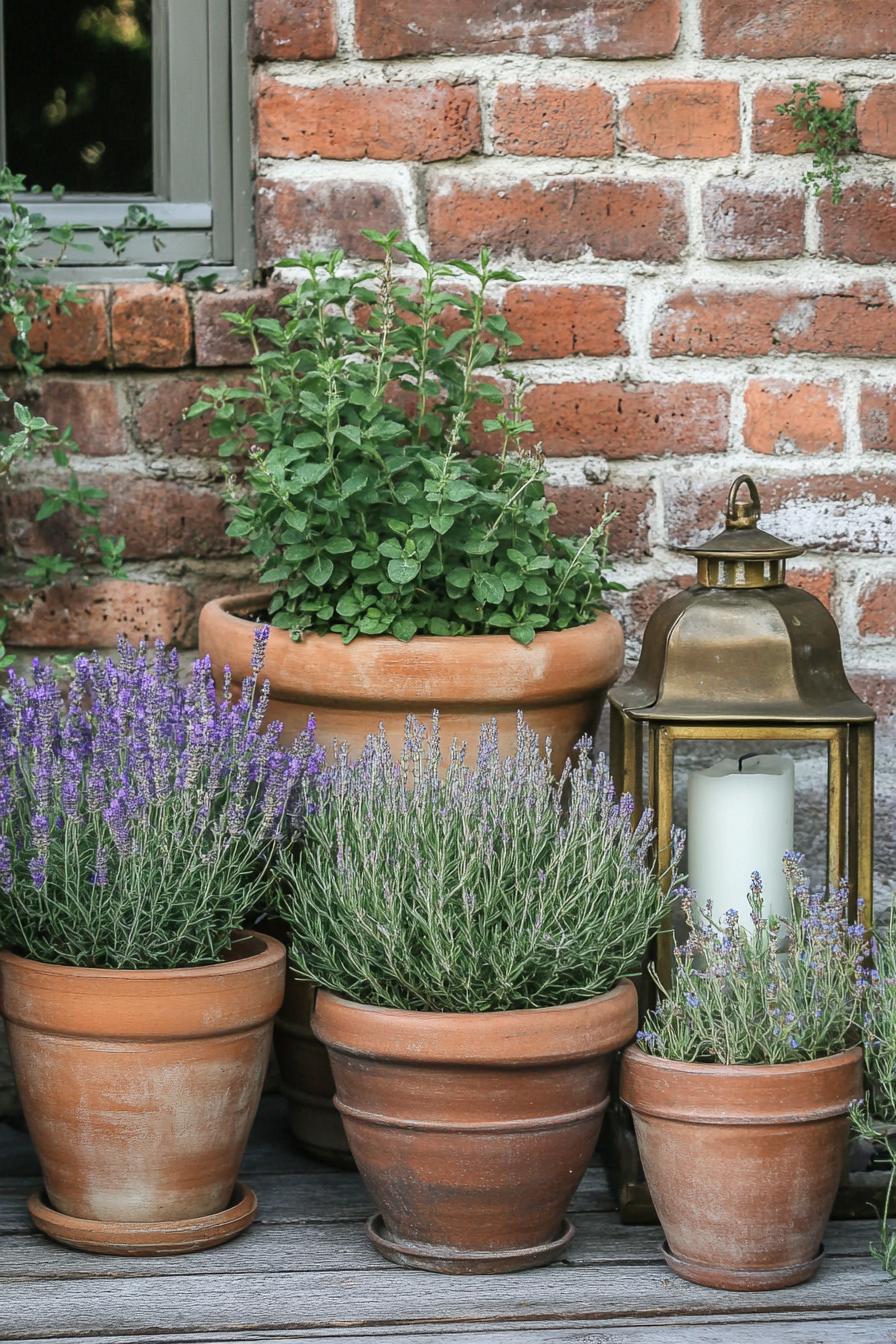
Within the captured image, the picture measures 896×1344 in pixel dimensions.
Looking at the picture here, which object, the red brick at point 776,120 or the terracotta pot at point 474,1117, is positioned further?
the red brick at point 776,120

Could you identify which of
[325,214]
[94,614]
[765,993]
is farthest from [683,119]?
[765,993]

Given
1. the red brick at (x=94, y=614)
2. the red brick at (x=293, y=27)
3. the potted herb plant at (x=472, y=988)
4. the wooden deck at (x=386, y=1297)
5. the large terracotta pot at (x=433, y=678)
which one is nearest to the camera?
the wooden deck at (x=386, y=1297)

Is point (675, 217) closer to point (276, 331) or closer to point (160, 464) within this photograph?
point (276, 331)

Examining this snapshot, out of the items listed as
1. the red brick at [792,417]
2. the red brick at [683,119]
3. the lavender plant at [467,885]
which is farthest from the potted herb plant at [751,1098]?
the red brick at [683,119]

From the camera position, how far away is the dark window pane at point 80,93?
8.04ft

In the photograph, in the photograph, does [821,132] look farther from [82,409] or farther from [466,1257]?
[466,1257]

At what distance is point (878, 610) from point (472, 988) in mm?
975

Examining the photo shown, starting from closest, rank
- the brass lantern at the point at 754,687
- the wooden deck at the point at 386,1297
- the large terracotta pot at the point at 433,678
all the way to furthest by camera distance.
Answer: the wooden deck at the point at 386,1297 < the brass lantern at the point at 754,687 < the large terracotta pot at the point at 433,678

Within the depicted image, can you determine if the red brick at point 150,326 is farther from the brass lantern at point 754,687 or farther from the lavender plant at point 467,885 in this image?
the brass lantern at point 754,687

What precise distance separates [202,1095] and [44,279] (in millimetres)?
1221

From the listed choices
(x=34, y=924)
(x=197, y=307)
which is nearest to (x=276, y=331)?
(x=197, y=307)

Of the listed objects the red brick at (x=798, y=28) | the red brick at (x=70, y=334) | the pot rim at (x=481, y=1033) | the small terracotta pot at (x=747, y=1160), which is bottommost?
the small terracotta pot at (x=747, y=1160)

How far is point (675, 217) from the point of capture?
236cm

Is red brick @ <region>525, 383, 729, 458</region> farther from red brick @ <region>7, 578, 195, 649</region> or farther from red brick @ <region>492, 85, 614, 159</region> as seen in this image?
red brick @ <region>7, 578, 195, 649</region>
